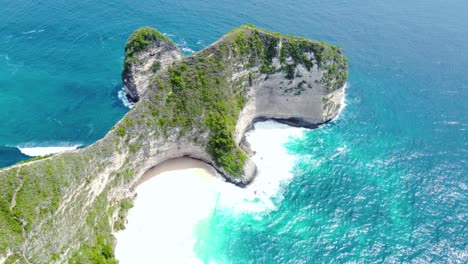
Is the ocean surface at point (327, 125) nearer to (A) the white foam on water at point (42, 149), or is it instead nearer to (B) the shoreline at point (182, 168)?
(A) the white foam on water at point (42, 149)

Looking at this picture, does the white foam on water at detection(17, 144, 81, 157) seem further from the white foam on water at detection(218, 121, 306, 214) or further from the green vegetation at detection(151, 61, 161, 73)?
the white foam on water at detection(218, 121, 306, 214)

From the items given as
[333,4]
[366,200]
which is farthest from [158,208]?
[333,4]

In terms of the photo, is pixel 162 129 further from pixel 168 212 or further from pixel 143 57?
pixel 143 57

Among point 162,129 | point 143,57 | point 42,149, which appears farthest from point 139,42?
point 42,149

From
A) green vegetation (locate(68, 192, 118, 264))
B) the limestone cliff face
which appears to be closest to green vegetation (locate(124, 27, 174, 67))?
the limestone cliff face

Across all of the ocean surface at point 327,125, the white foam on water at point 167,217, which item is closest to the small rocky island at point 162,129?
the white foam on water at point 167,217

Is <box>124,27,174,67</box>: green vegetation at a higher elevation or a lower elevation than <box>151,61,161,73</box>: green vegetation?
higher
